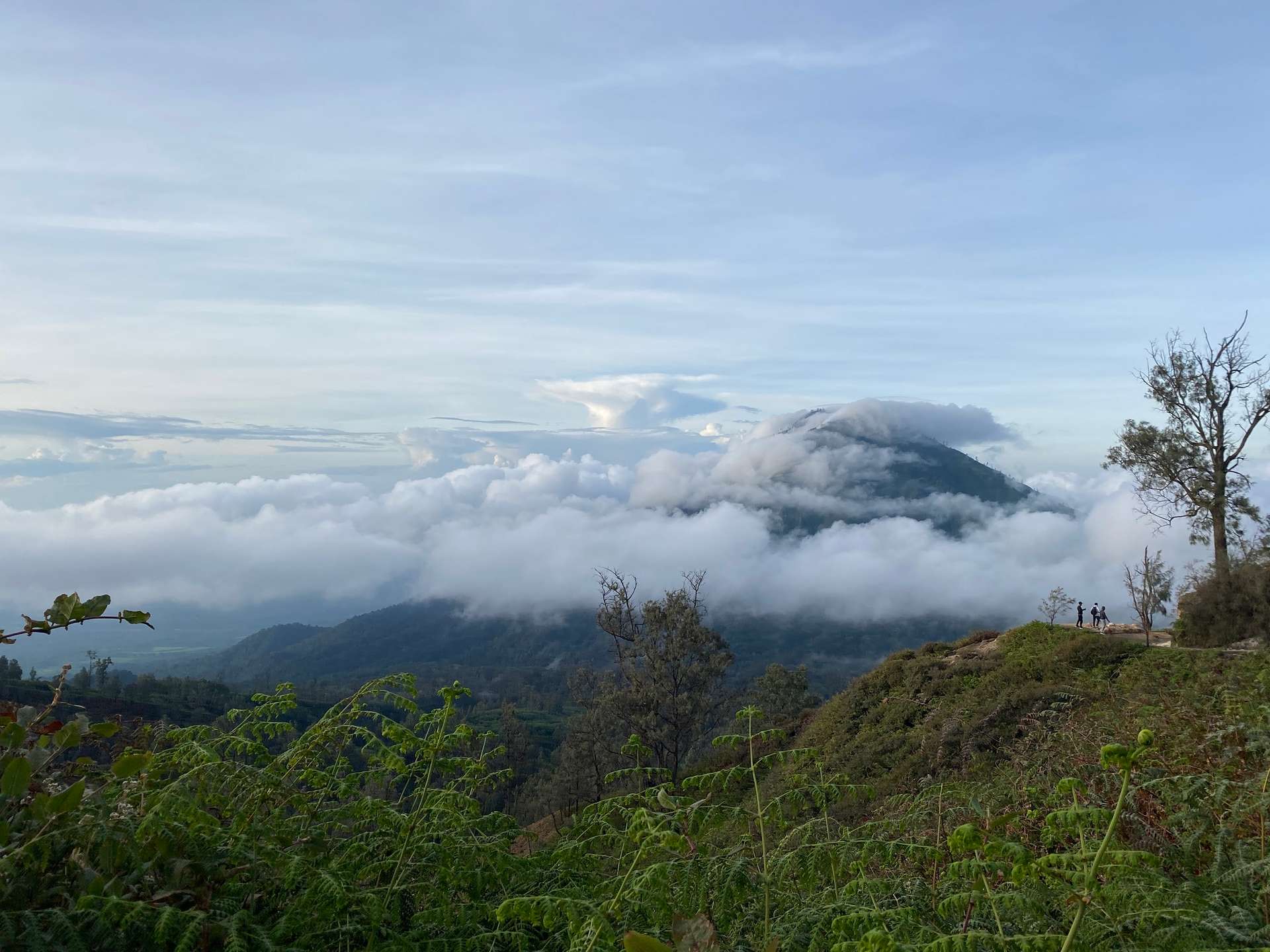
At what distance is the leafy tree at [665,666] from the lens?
30266 mm

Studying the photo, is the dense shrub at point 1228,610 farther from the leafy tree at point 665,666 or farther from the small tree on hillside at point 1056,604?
the leafy tree at point 665,666

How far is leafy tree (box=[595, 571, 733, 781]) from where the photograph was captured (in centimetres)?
3027

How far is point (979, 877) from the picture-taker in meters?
2.58

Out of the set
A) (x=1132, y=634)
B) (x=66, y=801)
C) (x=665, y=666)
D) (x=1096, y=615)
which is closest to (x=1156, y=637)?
(x=1132, y=634)

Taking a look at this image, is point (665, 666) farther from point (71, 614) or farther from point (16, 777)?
point (16, 777)

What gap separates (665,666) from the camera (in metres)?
31.2

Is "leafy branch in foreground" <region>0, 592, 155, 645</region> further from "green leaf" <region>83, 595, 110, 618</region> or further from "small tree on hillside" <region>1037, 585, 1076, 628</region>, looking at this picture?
"small tree on hillside" <region>1037, 585, 1076, 628</region>

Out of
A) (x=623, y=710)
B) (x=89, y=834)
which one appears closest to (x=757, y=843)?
(x=89, y=834)

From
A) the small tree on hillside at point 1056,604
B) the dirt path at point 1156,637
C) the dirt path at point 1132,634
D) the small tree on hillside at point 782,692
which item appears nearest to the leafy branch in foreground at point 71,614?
the dirt path at point 1156,637

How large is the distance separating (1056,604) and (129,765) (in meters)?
41.5

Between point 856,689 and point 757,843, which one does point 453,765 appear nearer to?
point 757,843

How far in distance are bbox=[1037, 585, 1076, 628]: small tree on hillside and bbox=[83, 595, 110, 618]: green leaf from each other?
1462 inches

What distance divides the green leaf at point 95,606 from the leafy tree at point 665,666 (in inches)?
1034

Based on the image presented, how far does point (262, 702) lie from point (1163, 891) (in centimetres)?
374
